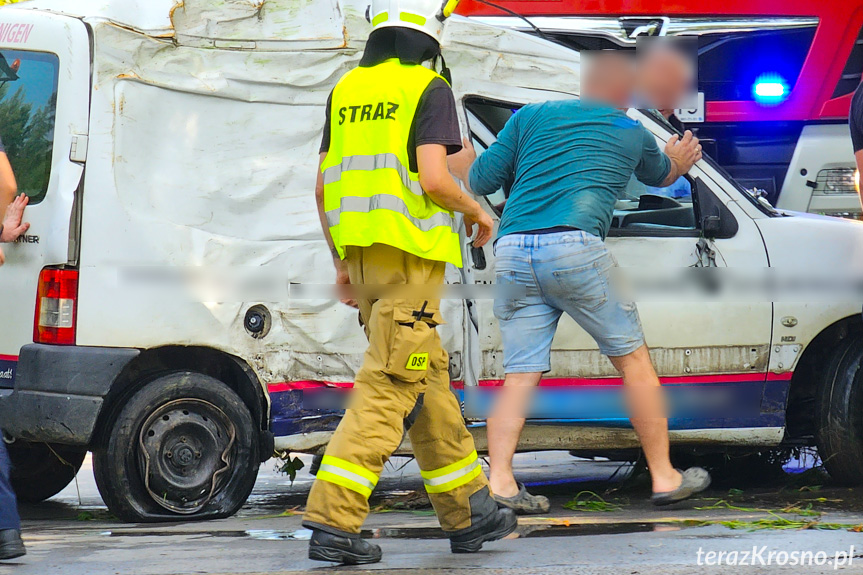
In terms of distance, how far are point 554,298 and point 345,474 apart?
Answer: 133 centimetres

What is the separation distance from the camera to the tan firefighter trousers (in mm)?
3553

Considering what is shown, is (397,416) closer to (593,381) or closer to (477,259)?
(477,259)

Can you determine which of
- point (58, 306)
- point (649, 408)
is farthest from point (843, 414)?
point (58, 306)

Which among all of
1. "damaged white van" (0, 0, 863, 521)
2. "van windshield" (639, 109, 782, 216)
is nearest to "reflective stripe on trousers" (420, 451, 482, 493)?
"damaged white van" (0, 0, 863, 521)

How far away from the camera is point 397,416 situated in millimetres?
3648

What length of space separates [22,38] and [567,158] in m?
2.23

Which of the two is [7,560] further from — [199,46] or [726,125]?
[726,125]

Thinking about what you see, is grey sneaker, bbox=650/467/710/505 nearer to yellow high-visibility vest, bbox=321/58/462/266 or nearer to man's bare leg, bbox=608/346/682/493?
man's bare leg, bbox=608/346/682/493

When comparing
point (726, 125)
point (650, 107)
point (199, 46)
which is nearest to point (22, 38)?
point (199, 46)

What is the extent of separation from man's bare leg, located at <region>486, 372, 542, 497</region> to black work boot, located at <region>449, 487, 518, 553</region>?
22.2 inches

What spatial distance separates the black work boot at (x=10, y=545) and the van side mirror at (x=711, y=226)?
3038mm

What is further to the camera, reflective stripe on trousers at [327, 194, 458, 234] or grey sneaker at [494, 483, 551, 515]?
grey sneaker at [494, 483, 551, 515]

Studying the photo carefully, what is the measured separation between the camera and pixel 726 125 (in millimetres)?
7012

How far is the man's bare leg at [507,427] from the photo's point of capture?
446cm
